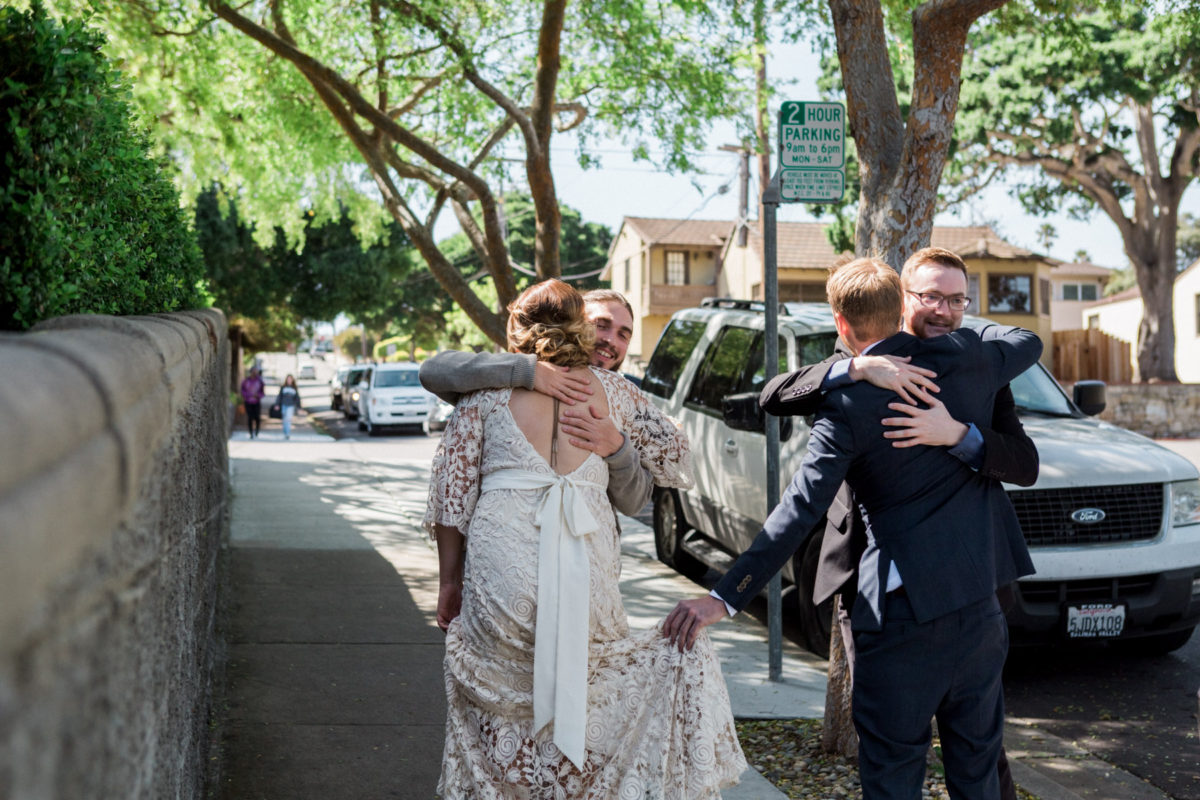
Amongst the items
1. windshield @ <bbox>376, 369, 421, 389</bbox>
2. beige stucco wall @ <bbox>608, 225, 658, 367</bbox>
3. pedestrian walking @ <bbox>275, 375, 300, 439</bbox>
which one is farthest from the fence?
pedestrian walking @ <bbox>275, 375, 300, 439</bbox>

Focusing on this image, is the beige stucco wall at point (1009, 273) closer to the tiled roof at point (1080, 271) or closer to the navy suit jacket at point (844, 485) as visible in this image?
the tiled roof at point (1080, 271)

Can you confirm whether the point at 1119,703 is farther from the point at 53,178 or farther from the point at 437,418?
the point at 437,418

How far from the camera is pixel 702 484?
877 cm

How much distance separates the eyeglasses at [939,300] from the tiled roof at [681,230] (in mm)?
46251

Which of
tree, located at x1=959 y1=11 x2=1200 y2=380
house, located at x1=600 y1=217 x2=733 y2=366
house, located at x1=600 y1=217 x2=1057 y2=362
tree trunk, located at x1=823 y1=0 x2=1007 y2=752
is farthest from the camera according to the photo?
house, located at x1=600 y1=217 x2=733 y2=366

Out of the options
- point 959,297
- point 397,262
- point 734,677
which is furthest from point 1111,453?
point 397,262

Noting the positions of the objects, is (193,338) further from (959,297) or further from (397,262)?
(397,262)

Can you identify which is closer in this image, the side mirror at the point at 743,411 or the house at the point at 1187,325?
the side mirror at the point at 743,411

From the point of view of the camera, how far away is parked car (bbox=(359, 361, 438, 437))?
2978cm

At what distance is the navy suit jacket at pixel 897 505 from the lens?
10.8 feet

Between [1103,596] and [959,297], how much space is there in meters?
3.28

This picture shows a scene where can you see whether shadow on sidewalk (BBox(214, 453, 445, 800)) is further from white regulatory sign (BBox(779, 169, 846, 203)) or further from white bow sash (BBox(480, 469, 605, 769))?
white regulatory sign (BBox(779, 169, 846, 203))

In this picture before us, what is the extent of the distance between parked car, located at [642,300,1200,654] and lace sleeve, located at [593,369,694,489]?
8.69 ft

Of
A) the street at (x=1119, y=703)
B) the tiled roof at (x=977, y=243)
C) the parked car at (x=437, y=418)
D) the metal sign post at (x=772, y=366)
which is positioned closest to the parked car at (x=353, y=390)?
the parked car at (x=437, y=418)
